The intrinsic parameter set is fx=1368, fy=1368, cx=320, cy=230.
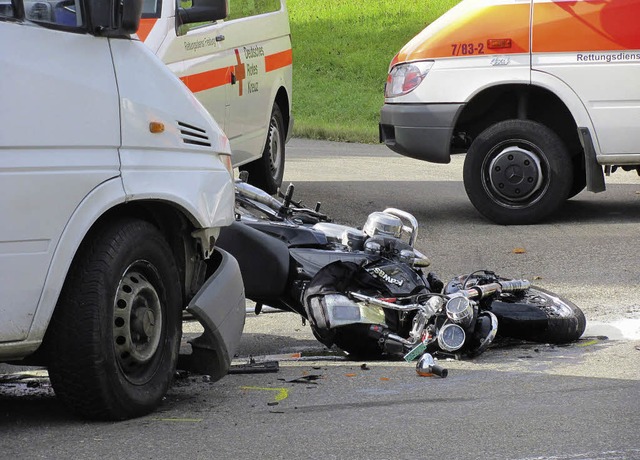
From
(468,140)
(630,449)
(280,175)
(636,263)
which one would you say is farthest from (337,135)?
(630,449)

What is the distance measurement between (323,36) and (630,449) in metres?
30.8

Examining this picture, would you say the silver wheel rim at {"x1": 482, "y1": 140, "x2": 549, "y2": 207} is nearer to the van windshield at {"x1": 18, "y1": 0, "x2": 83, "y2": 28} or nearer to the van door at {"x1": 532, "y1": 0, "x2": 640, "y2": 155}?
the van door at {"x1": 532, "y1": 0, "x2": 640, "y2": 155}

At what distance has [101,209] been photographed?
5137 millimetres

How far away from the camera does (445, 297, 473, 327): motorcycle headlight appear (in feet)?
20.8

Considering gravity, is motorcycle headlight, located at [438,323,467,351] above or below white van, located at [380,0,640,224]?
below

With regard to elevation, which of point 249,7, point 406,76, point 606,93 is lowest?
point 606,93

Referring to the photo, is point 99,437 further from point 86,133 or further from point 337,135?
point 337,135

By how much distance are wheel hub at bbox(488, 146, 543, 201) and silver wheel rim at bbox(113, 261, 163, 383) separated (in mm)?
6024

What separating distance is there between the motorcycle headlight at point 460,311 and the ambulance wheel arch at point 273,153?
598 cm

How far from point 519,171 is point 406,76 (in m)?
1.23

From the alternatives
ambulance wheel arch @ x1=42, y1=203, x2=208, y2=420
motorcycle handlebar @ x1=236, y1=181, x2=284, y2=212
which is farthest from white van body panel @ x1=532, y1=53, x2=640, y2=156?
ambulance wheel arch @ x1=42, y1=203, x2=208, y2=420

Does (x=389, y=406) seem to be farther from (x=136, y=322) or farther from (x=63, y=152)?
(x=63, y=152)

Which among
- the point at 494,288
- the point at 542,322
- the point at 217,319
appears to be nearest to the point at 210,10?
the point at 494,288

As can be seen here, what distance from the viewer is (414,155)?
11453mm
